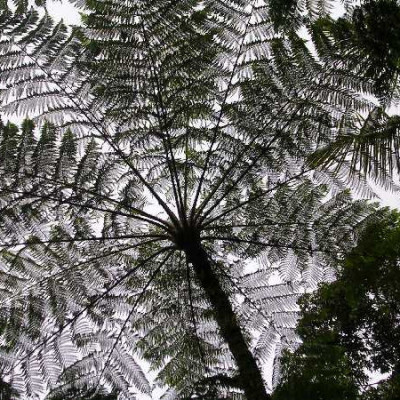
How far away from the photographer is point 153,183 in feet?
13.3

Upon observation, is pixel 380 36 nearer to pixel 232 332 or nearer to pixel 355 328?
pixel 232 332

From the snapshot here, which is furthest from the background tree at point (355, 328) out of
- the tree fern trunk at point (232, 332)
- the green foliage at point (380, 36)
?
the green foliage at point (380, 36)

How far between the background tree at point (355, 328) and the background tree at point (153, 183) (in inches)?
10.1

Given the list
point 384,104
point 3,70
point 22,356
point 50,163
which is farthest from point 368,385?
point 3,70

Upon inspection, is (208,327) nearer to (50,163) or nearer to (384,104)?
(50,163)

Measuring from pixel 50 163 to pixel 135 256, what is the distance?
1025 mm

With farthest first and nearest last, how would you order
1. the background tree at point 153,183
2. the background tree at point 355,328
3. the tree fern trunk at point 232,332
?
the background tree at point 153,183
the tree fern trunk at point 232,332
the background tree at point 355,328

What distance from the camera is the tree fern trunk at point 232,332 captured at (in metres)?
2.48

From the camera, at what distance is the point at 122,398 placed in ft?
11.2

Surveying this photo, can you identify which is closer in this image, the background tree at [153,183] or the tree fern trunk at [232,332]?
the tree fern trunk at [232,332]

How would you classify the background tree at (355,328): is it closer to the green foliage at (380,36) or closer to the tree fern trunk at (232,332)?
the tree fern trunk at (232,332)

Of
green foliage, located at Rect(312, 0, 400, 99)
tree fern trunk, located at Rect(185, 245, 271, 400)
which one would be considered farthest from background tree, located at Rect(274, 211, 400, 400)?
green foliage, located at Rect(312, 0, 400, 99)

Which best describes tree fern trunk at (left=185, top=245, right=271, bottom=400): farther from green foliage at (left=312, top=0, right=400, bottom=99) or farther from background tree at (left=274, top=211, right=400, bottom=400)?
green foliage at (left=312, top=0, right=400, bottom=99)

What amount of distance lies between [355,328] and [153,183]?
1.99 m
